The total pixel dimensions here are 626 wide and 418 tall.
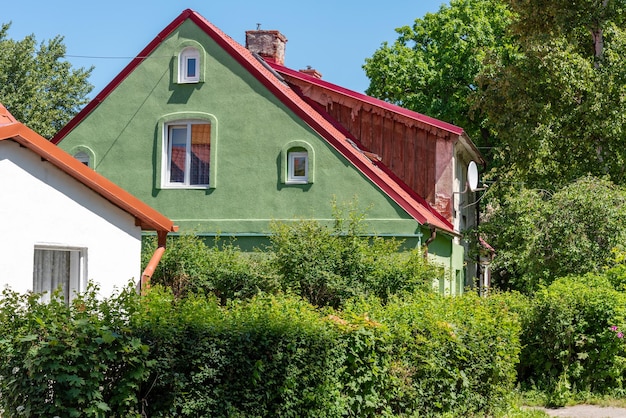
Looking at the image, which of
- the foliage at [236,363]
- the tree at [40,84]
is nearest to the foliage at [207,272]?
the foliage at [236,363]

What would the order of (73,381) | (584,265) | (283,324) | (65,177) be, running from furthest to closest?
(584,265), (65,177), (283,324), (73,381)

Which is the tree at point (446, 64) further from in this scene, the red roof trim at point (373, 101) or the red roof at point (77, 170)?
the red roof at point (77, 170)

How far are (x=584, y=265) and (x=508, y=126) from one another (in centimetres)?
750

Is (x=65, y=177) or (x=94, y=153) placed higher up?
(x=94, y=153)

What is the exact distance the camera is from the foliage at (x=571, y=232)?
1959 cm

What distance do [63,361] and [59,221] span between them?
525 cm

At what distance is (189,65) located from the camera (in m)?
21.6

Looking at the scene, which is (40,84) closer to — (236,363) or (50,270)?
(50,270)

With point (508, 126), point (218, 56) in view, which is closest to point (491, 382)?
point (218, 56)

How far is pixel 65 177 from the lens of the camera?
12094 mm

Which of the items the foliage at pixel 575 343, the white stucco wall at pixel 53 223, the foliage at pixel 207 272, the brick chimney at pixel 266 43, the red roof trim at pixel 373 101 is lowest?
the foliage at pixel 575 343

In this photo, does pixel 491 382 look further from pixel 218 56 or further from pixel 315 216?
pixel 218 56

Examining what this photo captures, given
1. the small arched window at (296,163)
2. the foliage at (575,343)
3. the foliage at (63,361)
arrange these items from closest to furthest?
1. the foliage at (63,361)
2. the foliage at (575,343)
3. the small arched window at (296,163)

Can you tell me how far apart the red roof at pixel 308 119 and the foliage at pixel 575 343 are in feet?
19.2
